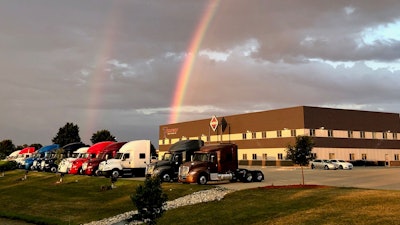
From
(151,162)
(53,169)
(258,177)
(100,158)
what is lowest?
(258,177)

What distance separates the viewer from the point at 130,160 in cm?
4300

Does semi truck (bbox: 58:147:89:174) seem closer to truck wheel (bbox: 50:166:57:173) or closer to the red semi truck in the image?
the red semi truck

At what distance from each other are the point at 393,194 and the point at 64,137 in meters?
95.8

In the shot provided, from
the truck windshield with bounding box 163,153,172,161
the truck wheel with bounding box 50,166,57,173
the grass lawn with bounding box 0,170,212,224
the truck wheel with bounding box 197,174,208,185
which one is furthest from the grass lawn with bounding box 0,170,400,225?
the truck wheel with bounding box 50,166,57,173

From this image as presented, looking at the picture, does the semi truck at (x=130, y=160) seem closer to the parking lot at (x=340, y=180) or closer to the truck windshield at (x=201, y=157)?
the truck windshield at (x=201, y=157)

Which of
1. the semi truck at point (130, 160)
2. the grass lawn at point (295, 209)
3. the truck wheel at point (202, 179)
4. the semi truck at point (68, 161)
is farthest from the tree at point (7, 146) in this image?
the grass lawn at point (295, 209)

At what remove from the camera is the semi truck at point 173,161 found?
35250 mm

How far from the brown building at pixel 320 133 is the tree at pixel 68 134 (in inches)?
1628

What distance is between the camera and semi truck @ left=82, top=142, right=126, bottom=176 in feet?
150

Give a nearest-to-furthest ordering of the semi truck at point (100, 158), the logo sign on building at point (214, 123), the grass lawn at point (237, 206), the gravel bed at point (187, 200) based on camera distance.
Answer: the grass lawn at point (237, 206) → the gravel bed at point (187, 200) → the semi truck at point (100, 158) → the logo sign on building at point (214, 123)

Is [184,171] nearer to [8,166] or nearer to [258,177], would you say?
[258,177]

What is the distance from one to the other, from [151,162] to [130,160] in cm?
298

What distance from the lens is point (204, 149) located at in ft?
109

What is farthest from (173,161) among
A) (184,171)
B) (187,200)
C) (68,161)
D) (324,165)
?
(324,165)
